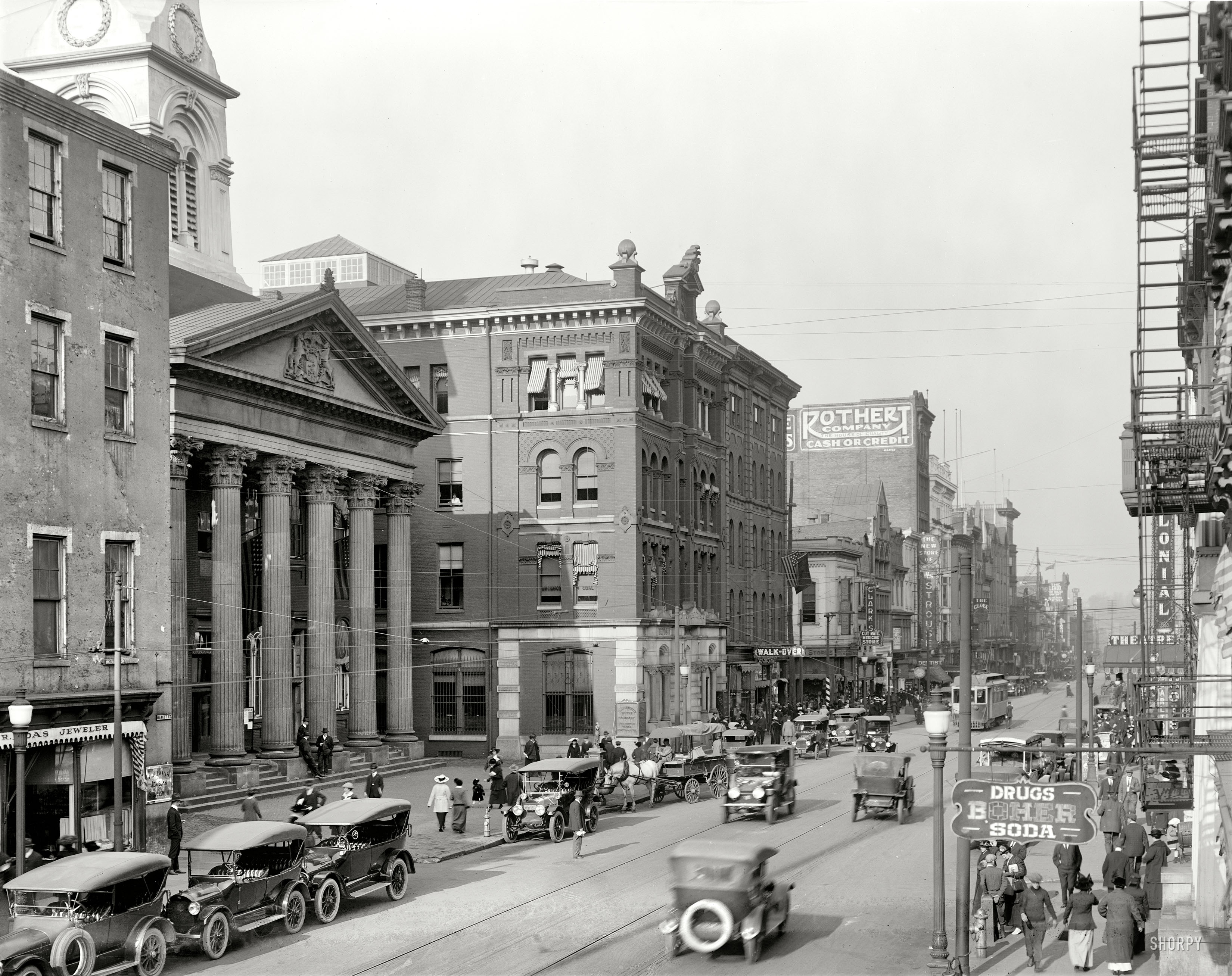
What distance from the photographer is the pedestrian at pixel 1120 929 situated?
20.0m

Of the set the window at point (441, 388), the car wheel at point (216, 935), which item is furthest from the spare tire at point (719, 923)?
the window at point (441, 388)

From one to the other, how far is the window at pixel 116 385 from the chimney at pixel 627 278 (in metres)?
30.5

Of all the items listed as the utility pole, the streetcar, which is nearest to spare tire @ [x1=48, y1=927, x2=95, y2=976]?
the utility pole

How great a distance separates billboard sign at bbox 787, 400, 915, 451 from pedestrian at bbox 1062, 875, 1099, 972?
110 metres

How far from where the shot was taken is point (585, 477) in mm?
61406

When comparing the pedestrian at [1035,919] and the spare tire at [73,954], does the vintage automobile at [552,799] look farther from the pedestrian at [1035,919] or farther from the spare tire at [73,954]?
the spare tire at [73,954]

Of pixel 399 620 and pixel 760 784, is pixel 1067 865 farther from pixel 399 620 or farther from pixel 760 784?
pixel 399 620

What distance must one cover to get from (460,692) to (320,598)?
49.9 ft

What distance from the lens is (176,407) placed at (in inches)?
1610

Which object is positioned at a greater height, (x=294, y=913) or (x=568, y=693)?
(x=568, y=693)

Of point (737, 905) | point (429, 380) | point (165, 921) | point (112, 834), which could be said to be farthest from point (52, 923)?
point (429, 380)

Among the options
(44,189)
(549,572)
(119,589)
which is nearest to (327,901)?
(119,589)

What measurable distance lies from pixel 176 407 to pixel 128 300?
8.88 metres

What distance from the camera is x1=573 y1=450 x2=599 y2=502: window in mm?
61250
